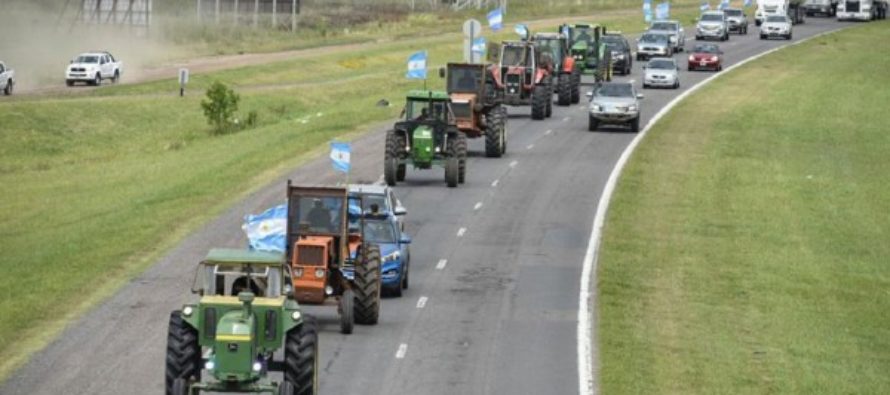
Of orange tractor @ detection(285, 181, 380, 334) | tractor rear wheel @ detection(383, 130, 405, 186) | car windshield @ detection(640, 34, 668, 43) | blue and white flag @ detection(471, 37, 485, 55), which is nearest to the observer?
orange tractor @ detection(285, 181, 380, 334)

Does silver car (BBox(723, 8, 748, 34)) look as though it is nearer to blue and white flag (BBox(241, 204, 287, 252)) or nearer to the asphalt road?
the asphalt road

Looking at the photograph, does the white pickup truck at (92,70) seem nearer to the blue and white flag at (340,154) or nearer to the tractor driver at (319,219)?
the blue and white flag at (340,154)

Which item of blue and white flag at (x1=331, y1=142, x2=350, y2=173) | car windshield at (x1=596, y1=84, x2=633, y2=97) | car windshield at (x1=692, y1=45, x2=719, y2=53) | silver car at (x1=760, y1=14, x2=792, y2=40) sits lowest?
blue and white flag at (x1=331, y1=142, x2=350, y2=173)

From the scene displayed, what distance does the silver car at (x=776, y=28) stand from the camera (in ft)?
376

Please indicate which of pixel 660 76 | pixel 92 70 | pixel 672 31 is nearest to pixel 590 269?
pixel 660 76

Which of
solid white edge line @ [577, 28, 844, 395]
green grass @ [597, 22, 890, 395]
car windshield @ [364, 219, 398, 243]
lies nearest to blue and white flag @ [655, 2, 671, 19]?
green grass @ [597, 22, 890, 395]

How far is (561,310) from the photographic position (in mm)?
36438

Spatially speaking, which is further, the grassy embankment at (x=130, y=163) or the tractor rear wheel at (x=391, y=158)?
the tractor rear wheel at (x=391, y=158)

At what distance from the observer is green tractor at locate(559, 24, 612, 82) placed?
8112 centimetres

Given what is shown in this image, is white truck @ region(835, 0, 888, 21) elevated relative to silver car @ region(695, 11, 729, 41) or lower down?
elevated

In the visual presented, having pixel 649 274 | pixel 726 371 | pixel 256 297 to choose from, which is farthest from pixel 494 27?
pixel 256 297

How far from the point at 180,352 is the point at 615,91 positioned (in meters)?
44.0

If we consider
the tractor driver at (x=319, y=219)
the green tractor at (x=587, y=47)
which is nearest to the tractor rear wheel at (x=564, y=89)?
the green tractor at (x=587, y=47)

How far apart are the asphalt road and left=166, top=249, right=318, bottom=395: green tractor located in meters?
3.29
